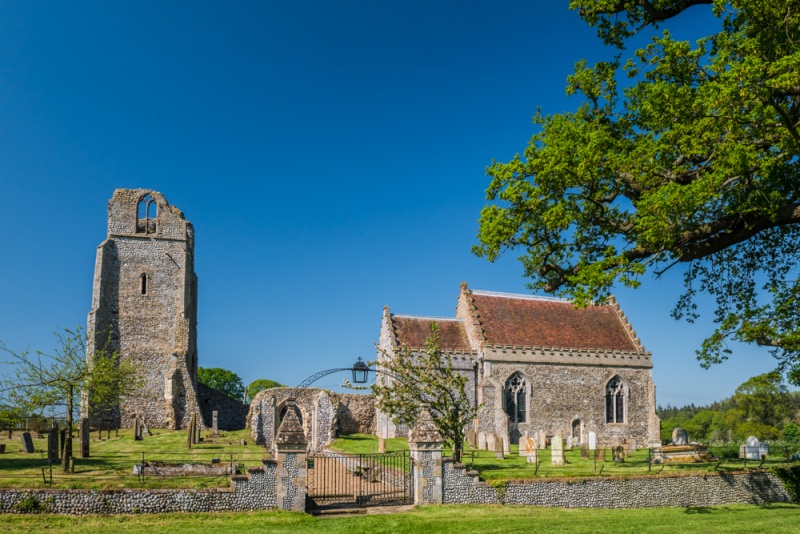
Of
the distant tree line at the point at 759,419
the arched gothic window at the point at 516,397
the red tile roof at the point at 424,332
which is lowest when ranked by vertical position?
the distant tree line at the point at 759,419

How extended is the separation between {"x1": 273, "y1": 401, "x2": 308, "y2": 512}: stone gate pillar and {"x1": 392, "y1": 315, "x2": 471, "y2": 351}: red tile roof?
18170mm

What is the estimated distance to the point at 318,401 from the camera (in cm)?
3509

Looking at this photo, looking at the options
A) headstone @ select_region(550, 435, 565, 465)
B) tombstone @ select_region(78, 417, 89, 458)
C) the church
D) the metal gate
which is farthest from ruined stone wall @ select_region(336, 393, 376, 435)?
tombstone @ select_region(78, 417, 89, 458)

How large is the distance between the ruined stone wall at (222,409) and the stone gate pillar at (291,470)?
24845mm

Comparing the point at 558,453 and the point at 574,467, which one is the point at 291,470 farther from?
the point at 558,453

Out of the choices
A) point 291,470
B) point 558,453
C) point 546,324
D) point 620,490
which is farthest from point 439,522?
point 546,324

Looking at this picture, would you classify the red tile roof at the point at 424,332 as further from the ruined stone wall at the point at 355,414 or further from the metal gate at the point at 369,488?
the metal gate at the point at 369,488

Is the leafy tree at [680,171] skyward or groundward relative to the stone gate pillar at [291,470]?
skyward

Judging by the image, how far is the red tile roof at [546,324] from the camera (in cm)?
3572

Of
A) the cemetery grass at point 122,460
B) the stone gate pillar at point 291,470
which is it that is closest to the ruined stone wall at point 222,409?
the cemetery grass at point 122,460

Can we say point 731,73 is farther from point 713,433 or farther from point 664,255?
point 713,433

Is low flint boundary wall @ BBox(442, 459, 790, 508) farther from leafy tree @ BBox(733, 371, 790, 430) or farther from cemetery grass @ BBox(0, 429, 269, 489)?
leafy tree @ BBox(733, 371, 790, 430)

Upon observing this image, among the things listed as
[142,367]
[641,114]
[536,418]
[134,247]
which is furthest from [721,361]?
[134,247]

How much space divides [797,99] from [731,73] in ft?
8.22
